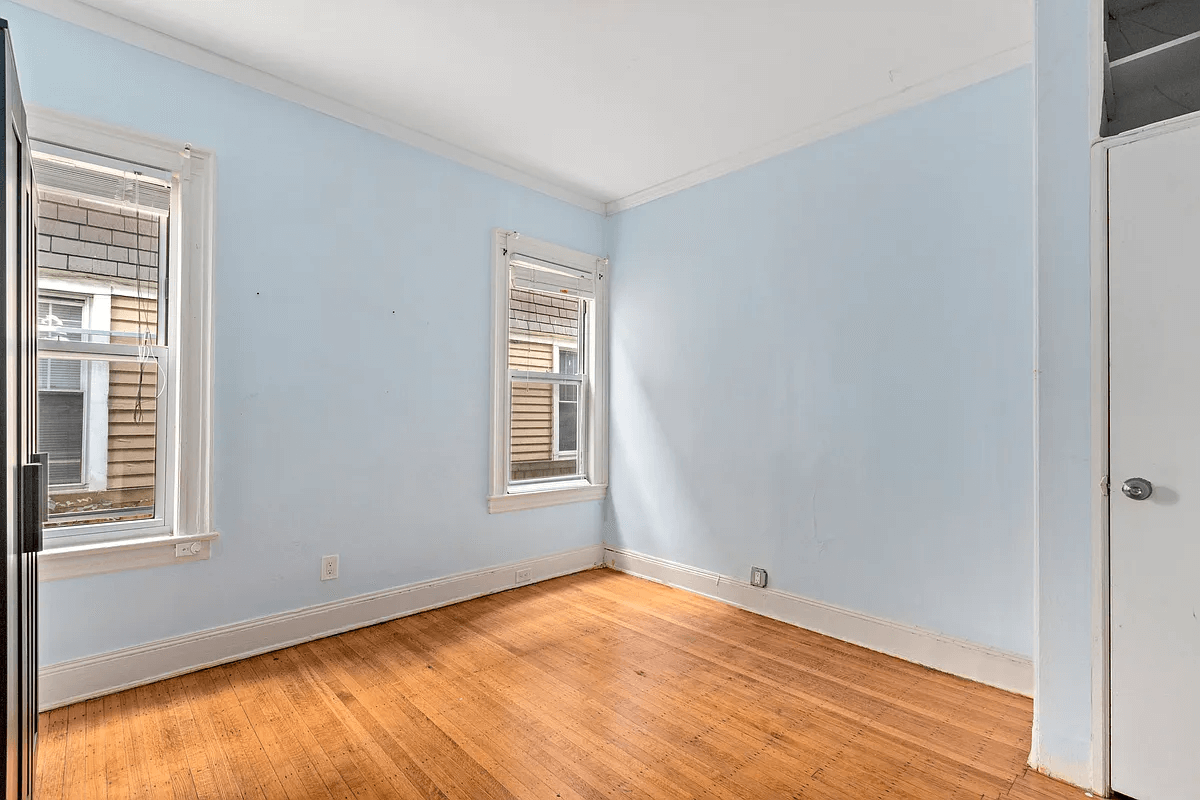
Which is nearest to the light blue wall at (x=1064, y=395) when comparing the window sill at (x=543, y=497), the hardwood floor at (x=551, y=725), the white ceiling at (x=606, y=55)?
the hardwood floor at (x=551, y=725)

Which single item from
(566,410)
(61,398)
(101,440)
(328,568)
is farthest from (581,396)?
(61,398)

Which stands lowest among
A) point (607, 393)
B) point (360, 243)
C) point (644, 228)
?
point (607, 393)

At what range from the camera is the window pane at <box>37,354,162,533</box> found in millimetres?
2373

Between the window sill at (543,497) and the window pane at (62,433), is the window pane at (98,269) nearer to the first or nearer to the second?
the window pane at (62,433)

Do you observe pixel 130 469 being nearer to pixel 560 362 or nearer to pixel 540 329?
pixel 540 329

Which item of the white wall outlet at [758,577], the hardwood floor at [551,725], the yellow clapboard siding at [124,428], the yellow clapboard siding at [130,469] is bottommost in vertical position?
the hardwood floor at [551,725]

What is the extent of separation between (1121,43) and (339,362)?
3.62 meters

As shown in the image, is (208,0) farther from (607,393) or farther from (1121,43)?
(1121,43)

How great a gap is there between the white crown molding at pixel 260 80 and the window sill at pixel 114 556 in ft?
6.75

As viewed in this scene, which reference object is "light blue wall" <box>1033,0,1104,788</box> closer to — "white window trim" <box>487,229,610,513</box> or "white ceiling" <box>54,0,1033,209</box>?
"white ceiling" <box>54,0,1033,209</box>

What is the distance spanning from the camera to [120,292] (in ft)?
8.26

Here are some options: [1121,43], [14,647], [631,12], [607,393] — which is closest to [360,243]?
[631,12]

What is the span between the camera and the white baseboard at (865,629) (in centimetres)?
254

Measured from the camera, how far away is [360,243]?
10.3 ft
